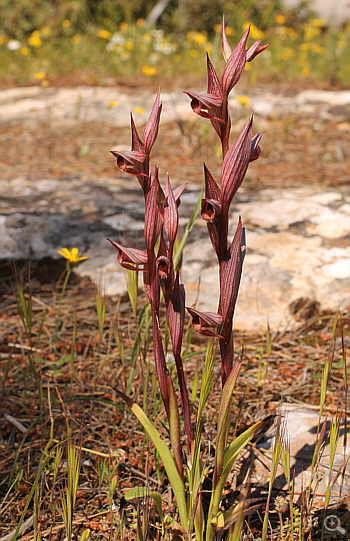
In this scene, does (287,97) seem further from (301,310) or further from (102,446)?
(102,446)

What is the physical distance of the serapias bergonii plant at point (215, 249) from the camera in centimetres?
72

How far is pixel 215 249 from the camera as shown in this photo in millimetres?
797

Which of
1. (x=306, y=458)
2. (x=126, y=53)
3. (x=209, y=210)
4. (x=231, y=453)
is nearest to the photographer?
(x=209, y=210)

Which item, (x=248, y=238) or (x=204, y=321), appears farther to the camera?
(x=248, y=238)

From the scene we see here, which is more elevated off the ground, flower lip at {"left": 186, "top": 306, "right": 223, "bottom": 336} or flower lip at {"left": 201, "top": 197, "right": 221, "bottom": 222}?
flower lip at {"left": 201, "top": 197, "right": 221, "bottom": 222}

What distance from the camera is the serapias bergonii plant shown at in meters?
0.72

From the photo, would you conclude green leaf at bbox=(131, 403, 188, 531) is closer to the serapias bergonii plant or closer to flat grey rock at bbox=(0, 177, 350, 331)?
the serapias bergonii plant

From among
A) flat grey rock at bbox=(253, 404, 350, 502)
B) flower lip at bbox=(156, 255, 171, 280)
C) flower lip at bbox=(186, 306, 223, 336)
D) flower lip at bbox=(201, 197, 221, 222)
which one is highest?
flower lip at bbox=(201, 197, 221, 222)

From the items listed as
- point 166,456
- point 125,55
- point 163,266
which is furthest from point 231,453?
point 125,55

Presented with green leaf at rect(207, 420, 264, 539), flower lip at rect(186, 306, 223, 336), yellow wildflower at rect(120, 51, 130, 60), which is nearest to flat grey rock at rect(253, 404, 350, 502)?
green leaf at rect(207, 420, 264, 539)

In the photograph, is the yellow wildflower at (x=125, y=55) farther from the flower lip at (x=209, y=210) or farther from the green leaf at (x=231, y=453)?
the green leaf at (x=231, y=453)

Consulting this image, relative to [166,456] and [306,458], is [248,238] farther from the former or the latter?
[166,456]

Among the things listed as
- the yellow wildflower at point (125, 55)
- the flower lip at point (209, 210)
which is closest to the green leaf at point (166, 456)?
the flower lip at point (209, 210)

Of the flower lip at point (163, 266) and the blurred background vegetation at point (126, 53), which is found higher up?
the blurred background vegetation at point (126, 53)
